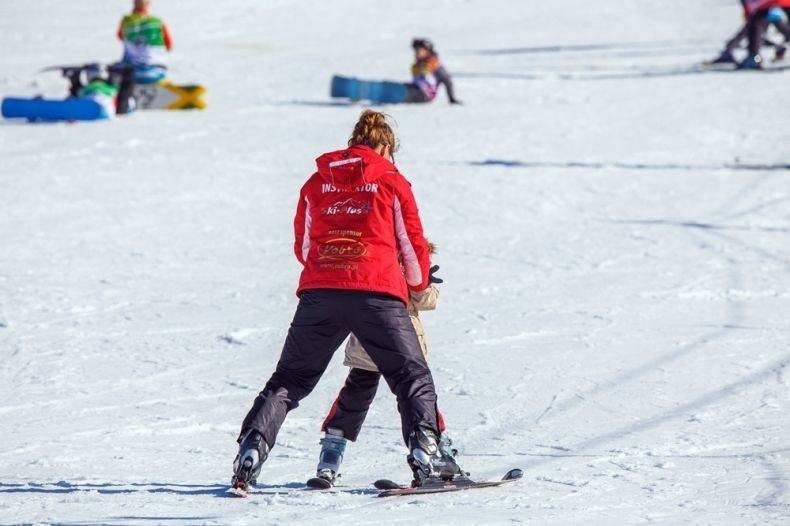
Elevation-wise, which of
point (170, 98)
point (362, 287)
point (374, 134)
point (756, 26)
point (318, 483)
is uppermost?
point (756, 26)

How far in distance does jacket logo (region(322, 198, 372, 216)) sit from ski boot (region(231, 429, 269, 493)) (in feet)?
2.79

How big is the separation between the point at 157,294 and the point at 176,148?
538 cm

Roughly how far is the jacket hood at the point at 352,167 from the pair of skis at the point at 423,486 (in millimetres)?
1090

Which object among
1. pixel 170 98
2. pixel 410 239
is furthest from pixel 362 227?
pixel 170 98

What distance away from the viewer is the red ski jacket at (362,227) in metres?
4.59

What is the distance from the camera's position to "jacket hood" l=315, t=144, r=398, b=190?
15.1 ft

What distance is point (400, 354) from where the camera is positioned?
15.2ft

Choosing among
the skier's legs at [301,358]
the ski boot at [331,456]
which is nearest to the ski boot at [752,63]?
the ski boot at [331,456]

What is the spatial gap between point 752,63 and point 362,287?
15.1 m

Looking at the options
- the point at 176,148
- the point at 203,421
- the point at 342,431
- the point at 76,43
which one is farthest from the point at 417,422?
the point at 76,43

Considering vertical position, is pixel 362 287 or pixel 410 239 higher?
pixel 410 239

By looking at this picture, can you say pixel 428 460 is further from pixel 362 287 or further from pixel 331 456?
pixel 362 287

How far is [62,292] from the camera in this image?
848 cm

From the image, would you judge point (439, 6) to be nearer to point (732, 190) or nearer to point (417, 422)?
point (732, 190)
